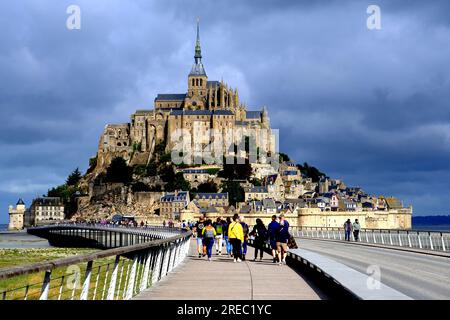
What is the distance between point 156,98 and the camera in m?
162

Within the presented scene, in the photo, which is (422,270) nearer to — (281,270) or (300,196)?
(281,270)

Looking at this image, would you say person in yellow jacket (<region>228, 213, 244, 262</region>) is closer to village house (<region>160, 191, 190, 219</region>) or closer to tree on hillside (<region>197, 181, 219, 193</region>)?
village house (<region>160, 191, 190, 219</region>)

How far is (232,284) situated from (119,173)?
423 ft

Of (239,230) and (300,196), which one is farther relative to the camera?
(300,196)

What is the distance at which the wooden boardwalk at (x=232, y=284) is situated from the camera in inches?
459

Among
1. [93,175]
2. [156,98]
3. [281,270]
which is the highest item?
[156,98]

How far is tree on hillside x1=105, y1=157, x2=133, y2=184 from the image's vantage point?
461 feet

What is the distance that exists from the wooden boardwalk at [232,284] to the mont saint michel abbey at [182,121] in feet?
415

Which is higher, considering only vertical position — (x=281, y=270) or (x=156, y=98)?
(x=156, y=98)

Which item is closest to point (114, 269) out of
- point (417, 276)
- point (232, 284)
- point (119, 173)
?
point (232, 284)

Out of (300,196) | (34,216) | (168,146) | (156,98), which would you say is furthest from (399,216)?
(34,216)

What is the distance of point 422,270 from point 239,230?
589 cm

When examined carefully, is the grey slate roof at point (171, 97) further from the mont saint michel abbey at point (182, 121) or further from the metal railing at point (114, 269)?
the metal railing at point (114, 269)

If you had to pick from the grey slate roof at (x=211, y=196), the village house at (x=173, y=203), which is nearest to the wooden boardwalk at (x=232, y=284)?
the village house at (x=173, y=203)
